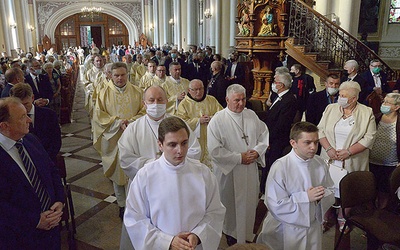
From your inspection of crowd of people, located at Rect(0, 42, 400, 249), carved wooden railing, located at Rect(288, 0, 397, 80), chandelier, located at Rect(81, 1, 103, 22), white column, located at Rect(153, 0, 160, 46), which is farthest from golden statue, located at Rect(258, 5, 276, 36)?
chandelier, located at Rect(81, 1, 103, 22)

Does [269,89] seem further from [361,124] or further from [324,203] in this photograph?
[324,203]

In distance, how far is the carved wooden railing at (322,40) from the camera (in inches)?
380

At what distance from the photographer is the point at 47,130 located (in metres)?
3.82

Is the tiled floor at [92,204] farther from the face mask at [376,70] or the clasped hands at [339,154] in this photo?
the face mask at [376,70]

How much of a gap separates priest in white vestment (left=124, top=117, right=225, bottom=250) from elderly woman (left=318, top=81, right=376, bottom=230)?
2190 mm

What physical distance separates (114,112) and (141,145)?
5.26 ft

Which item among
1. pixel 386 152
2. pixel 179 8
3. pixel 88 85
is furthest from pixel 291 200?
pixel 179 8

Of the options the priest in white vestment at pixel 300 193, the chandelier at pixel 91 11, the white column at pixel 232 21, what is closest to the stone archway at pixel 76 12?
the chandelier at pixel 91 11

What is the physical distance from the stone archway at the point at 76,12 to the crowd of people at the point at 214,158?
29.4 metres

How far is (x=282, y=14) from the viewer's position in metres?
7.38

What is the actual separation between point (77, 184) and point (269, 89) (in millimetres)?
4773

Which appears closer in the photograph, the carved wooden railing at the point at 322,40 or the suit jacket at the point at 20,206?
the suit jacket at the point at 20,206

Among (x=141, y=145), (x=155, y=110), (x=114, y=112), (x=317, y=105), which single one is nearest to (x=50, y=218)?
(x=141, y=145)

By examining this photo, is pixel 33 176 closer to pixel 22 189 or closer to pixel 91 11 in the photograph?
pixel 22 189
